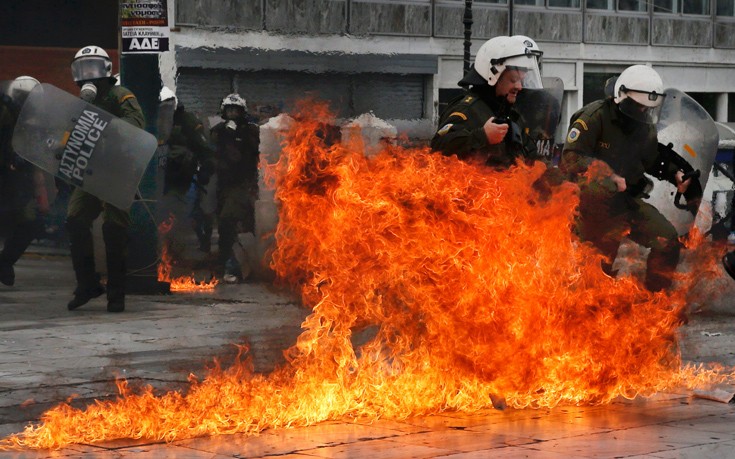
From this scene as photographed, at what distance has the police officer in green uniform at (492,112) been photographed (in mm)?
7289

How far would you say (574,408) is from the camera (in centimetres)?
704

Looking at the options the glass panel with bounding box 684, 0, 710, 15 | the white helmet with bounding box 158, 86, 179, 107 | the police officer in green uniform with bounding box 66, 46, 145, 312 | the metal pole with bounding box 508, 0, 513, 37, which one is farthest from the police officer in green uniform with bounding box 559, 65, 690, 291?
the glass panel with bounding box 684, 0, 710, 15

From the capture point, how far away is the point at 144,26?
39.3 feet

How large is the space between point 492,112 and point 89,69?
504 cm

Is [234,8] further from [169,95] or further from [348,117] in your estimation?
[348,117]

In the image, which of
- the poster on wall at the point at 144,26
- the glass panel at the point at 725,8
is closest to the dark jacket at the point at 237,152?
the poster on wall at the point at 144,26

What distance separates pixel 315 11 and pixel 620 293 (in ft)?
16.7

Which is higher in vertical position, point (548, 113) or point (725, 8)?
point (725, 8)

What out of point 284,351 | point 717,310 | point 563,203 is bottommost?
point 717,310

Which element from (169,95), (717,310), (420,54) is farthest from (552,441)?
(420,54)

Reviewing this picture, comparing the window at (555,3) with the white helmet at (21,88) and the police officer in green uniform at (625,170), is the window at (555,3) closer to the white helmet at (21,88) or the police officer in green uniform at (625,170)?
the white helmet at (21,88)

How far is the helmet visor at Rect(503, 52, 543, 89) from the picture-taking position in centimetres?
752

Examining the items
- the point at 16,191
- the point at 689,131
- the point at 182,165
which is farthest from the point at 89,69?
the point at 689,131

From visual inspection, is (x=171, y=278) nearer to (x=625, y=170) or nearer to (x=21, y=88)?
(x=21, y=88)
